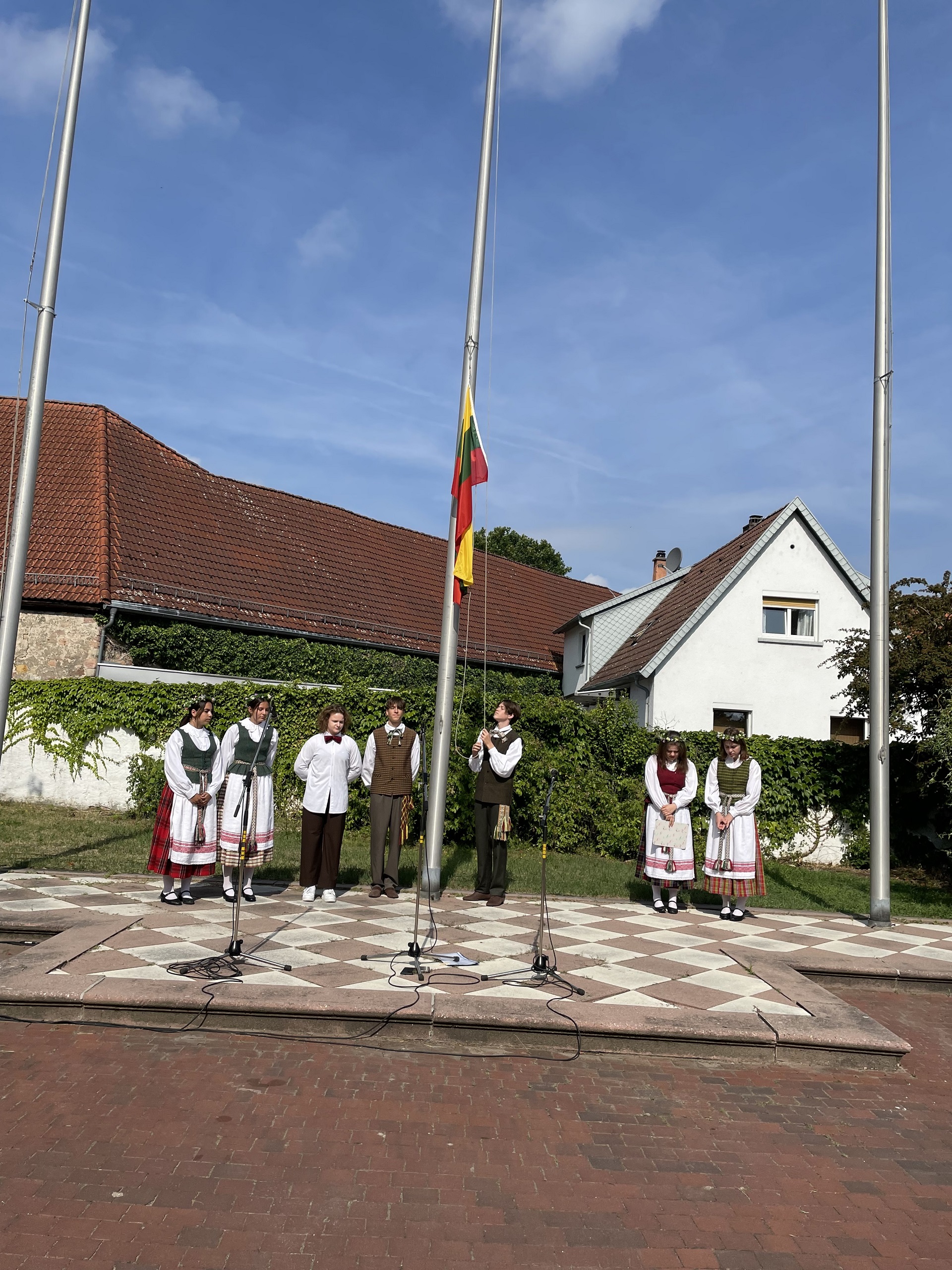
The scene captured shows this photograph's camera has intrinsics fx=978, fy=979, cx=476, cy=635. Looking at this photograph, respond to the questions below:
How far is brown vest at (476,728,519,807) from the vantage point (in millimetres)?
10273

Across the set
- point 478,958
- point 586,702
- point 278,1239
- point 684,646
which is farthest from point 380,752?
point 586,702

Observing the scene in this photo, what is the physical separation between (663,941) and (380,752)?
3.58 metres

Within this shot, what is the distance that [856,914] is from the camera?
11102 millimetres

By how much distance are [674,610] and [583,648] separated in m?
4.70

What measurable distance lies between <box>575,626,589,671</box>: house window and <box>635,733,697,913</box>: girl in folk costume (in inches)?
749

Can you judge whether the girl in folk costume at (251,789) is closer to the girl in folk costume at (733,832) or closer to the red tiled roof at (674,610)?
the girl in folk costume at (733,832)

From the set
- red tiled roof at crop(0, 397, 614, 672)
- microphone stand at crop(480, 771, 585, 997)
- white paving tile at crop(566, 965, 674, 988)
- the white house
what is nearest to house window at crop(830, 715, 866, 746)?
the white house

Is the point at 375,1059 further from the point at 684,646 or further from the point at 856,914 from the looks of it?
the point at 684,646

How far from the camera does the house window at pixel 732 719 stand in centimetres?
2419

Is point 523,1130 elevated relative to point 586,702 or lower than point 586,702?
lower

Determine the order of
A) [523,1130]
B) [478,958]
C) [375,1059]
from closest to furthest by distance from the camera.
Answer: [523,1130]
[375,1059]
[478,958]

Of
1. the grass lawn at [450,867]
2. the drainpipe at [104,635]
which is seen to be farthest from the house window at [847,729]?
the drainpipe at [104,635]

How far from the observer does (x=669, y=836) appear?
34.6 feet

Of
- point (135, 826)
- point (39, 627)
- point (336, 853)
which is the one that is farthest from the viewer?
point (39, 627)
